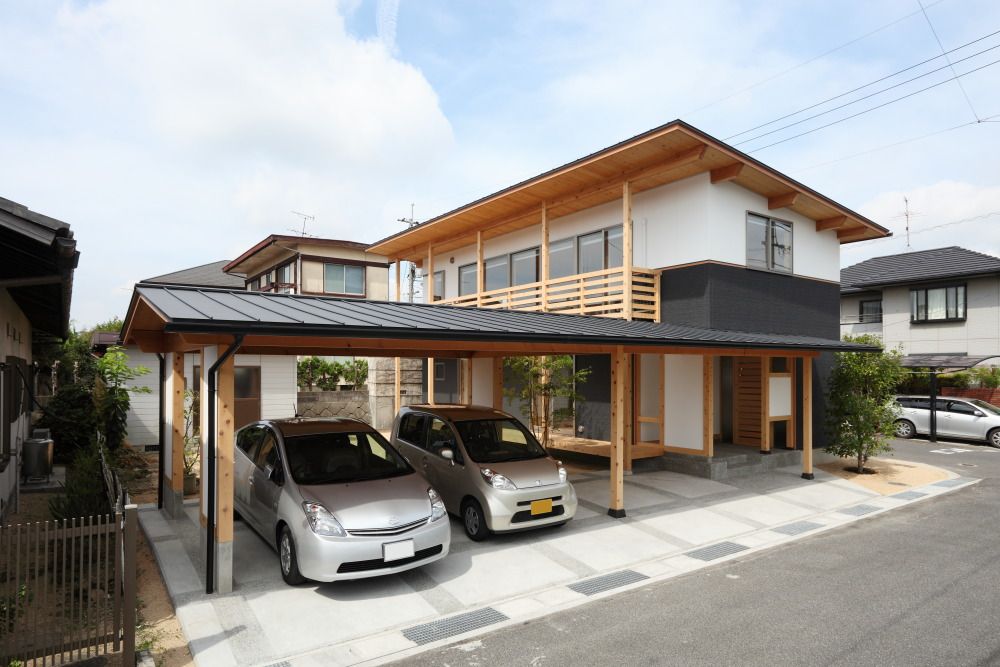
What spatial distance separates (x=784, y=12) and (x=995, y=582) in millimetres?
9437

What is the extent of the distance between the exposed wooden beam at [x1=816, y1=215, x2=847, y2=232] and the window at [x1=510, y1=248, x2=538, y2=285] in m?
7.19

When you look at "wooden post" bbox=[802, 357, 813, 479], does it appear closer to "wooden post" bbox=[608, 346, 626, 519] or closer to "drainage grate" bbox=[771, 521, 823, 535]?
"drainage grate" bbox=[771, 521, 823, 535]

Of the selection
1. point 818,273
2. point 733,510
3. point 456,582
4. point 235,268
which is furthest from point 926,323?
point 235,268

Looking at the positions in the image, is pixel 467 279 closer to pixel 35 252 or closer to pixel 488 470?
pixel 488 470

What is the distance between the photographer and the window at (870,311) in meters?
26.7

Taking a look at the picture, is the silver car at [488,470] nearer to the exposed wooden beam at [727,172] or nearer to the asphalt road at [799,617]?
the asphalt road at [799,617]

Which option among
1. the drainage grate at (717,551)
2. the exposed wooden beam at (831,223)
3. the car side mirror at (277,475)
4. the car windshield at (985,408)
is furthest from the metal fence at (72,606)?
the car windshield at (985,408)

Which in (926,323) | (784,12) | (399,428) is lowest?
(399,428)

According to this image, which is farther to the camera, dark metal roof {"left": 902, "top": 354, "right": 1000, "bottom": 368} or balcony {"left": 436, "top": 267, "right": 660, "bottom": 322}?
dark metal roof {"left": 902, "top": 354, "right": 1000, "bottom": 368}

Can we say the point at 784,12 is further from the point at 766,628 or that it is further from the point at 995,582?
the point at 766,628

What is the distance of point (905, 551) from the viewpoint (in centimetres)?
714

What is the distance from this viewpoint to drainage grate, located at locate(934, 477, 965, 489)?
1134 centimetres

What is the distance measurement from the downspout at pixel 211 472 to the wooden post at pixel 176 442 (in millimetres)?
2683

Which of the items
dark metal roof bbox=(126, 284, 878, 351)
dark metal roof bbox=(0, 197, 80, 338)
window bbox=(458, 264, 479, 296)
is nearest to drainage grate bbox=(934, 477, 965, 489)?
dark metal roof bbox=(126, 284, 878, 351)
